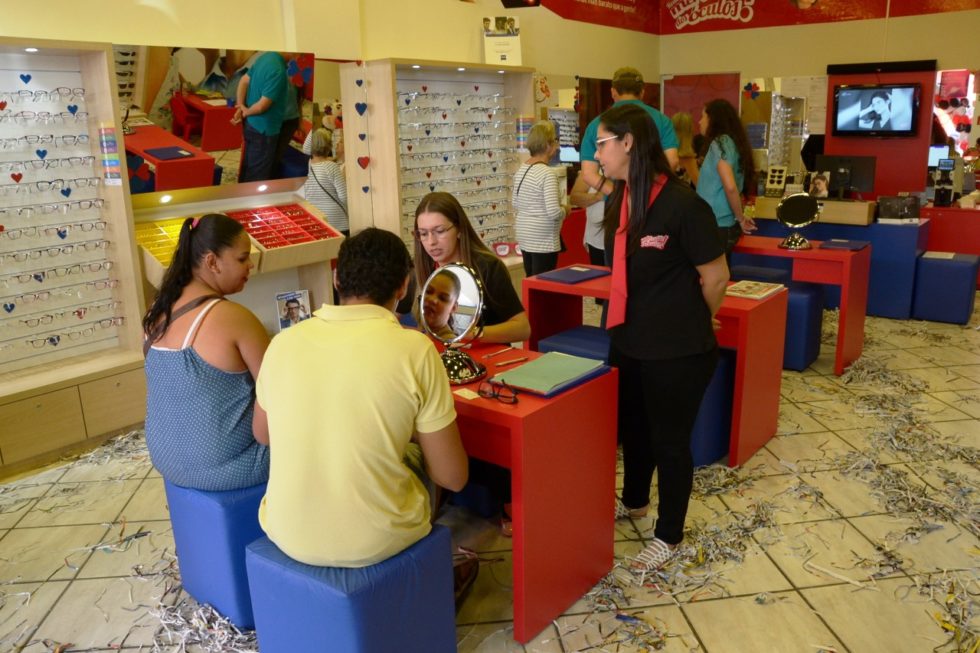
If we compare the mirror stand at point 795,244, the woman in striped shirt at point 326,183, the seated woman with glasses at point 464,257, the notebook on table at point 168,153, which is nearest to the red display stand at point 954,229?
the mirror stand at point 795,244

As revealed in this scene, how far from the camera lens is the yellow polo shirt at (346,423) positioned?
2012mm

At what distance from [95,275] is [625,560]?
11.1ft

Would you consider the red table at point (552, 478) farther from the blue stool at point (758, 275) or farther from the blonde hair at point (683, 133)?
the blonde hair at point (683, 133)

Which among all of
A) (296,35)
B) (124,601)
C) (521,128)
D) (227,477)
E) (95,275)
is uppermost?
(296,35)

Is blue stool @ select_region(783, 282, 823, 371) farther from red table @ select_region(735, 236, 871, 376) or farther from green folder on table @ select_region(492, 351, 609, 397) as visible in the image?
green folder on table @ select_region(492, 351, 609, 397)

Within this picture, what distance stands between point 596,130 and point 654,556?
8.68ft

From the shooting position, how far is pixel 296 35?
5.18 metres

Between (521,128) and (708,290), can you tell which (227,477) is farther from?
(521,128)

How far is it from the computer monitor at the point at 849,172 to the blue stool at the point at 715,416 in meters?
A: 3.72

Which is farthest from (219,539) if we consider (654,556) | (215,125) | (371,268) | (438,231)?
(215,125)

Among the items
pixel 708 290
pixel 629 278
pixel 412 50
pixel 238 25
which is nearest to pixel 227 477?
pixel 629 278

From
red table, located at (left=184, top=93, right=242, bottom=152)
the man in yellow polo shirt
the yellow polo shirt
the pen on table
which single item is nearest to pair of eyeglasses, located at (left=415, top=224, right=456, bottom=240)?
the pen on table

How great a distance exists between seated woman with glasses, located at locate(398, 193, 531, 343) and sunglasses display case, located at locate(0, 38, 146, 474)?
6.90 ft

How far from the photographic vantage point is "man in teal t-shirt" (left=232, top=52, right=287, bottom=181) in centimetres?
493
